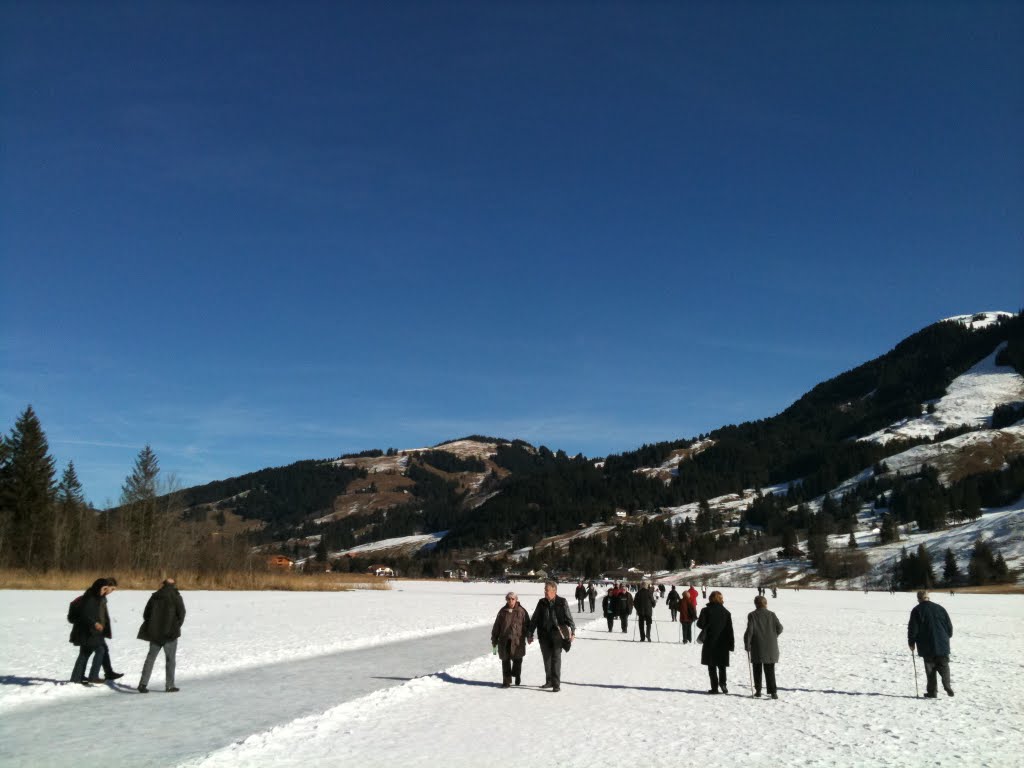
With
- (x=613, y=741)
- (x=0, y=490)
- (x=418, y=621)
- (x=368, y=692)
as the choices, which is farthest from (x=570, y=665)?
(x=0, y=490)

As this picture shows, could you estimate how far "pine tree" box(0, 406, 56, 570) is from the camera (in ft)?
217

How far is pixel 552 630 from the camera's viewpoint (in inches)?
570

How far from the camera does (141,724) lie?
34.9ft

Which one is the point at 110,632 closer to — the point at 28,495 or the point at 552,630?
the point at 552,630

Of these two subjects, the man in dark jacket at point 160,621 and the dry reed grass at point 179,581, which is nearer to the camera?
the man in dark jacket at point 160,621

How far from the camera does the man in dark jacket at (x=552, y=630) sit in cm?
1449

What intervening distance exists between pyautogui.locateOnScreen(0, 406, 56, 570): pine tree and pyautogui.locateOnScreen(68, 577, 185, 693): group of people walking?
201ft

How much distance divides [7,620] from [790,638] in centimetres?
2888

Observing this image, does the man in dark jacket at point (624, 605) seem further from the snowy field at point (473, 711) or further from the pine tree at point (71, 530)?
the pine tree at point (71, 530)

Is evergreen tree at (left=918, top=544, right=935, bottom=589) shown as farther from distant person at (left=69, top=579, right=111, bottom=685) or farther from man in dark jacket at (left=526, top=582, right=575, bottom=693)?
distant person at (left=69, top=579, right=111, bottom=685)

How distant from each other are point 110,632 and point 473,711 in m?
6.48

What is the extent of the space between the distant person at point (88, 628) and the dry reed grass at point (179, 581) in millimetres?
30074

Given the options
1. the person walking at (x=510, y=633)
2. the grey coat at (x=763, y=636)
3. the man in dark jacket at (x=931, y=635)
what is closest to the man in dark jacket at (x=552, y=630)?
the person walking at (x=510, y=633)

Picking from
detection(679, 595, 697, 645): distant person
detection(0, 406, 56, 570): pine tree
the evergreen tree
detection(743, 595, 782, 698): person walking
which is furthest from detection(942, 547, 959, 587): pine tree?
detection(743, 595, 782, 698): person walking
